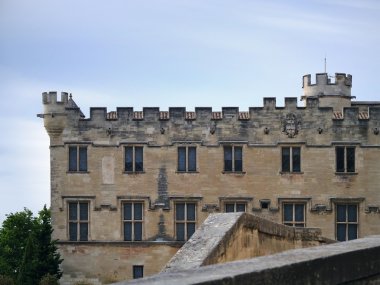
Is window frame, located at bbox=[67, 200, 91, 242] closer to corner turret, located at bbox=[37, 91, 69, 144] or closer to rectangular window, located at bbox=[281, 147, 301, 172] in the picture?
corner turret, located at bbox=[37, 91, 69, 144]

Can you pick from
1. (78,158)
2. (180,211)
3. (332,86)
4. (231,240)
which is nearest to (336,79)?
(332,86)

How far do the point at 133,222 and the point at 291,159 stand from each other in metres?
6.61

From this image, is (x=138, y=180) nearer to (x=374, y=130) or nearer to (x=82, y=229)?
(x=82, y=229)

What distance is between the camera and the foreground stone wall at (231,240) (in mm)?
12891

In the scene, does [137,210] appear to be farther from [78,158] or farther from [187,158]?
[78,158]

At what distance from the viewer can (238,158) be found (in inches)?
1655

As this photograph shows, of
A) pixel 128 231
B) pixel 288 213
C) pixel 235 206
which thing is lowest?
pixel 128 231

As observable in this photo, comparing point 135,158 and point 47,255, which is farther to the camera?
point 135,158

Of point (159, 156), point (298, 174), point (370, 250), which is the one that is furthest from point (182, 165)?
point (370, 250)

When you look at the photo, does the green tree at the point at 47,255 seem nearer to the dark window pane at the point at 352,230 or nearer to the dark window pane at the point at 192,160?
the dark window pane at the point at 192,160

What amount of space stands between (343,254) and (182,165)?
33.5 metres

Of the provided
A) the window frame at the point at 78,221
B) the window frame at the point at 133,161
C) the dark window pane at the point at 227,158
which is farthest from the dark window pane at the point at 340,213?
the window frame at the point at 78,221

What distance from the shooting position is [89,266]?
1629 inches

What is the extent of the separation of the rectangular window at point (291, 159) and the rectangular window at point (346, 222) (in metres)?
2.26
